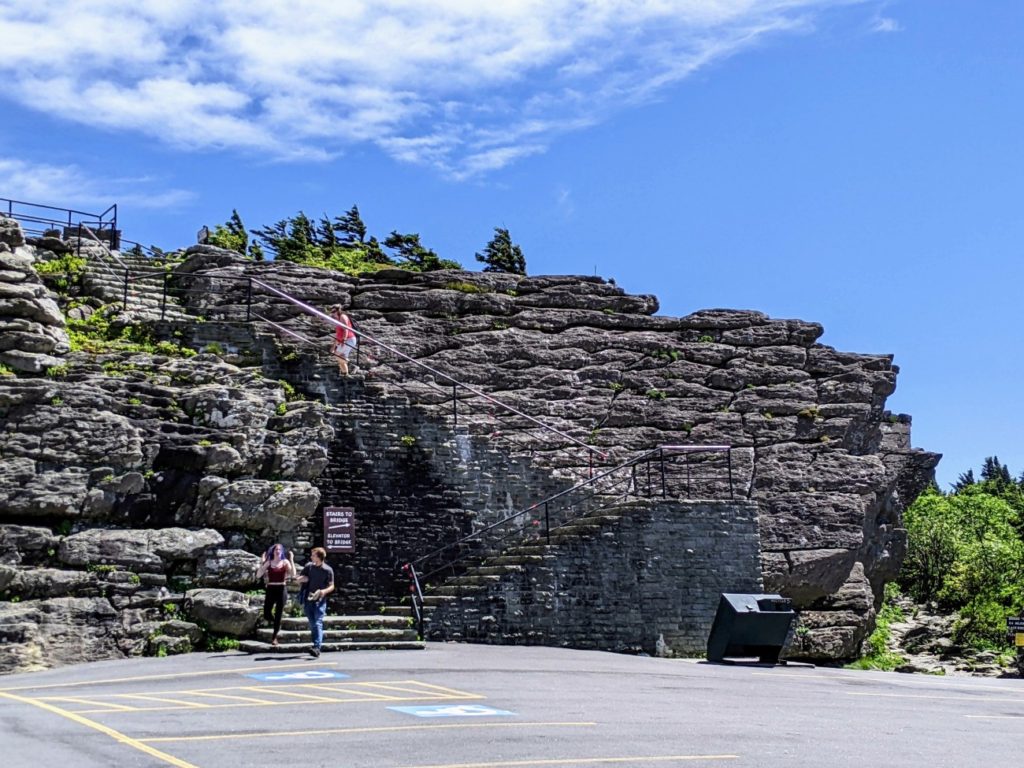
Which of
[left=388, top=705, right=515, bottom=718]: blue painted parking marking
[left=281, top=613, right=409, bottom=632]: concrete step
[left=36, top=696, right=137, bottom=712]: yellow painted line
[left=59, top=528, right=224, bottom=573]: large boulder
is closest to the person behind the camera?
[left=388, top=705, right=515, bottom=718]: blue painted parking marking

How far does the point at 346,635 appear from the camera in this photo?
1708cm

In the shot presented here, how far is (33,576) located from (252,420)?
4440mm

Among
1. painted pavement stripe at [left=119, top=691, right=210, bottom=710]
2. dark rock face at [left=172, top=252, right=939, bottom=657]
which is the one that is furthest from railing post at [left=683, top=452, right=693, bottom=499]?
painted pavement stripe at [left=119, top=691, right=210, bottom=710]

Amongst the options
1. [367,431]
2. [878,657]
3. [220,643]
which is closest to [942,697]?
[878,657]

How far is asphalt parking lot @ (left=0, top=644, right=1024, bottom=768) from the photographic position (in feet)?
29.3

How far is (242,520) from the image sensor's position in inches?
720

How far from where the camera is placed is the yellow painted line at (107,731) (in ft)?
27.2

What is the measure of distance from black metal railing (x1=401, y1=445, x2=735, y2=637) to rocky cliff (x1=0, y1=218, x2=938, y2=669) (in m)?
0.33

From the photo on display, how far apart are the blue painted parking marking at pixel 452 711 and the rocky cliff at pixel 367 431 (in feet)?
21.2

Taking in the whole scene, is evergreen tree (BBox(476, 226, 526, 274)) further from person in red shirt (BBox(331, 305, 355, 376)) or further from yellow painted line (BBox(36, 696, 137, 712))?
yellow painted line (BBox(36, 696, 137, 712))

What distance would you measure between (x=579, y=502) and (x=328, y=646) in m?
6.42

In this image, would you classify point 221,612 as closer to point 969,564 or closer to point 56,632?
point 56,632

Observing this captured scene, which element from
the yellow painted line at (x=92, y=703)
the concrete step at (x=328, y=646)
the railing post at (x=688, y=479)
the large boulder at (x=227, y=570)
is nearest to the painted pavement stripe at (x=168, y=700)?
the yellow painted line at (x=92, y=703)

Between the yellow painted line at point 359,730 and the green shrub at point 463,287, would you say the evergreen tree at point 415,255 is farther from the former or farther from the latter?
the yellow painted line at point 359,730
